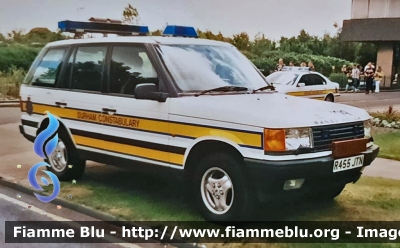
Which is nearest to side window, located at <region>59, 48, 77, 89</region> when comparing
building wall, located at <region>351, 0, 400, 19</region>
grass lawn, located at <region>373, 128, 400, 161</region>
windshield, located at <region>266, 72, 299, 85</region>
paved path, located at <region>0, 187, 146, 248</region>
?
paved path, located at <region>0, 187, 146, 248</region>

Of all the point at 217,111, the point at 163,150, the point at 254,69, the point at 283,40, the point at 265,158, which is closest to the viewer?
the point at 265,158

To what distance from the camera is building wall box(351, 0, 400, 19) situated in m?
6.09

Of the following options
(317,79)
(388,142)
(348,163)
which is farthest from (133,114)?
(388,142)

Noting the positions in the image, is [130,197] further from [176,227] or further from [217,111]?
[217,111]

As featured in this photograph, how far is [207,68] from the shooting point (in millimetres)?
5082

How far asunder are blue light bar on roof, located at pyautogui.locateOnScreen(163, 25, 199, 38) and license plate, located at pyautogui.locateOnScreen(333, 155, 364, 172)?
207 centimetres

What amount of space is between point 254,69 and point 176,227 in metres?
1.86

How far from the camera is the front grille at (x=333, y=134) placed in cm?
425

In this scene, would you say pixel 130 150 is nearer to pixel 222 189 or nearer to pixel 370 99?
pixel 222 189

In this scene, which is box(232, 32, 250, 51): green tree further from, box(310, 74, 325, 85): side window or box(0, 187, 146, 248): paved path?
box(0, 187, 146, 248): paved path

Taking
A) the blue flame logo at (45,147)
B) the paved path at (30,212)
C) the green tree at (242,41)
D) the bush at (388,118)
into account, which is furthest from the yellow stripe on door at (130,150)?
the bush at (388,118)

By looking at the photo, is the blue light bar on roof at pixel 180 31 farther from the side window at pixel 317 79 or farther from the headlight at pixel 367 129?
the headlight at pixel 367 129

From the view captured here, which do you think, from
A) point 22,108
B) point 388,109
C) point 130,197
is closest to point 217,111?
point 130,197

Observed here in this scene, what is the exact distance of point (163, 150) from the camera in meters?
4.83
